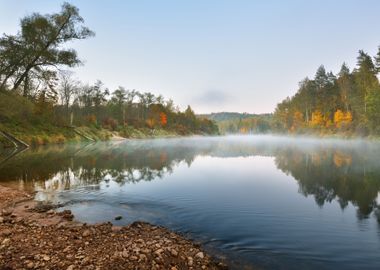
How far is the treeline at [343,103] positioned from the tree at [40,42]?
2198 inches

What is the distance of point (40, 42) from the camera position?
31.5 m

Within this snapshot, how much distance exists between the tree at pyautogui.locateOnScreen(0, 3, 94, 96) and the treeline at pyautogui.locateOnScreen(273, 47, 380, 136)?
183 feet

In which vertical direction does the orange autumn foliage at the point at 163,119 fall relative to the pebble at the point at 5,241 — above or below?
above

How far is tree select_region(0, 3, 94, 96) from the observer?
31.5m

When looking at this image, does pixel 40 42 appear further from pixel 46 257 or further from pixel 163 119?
pixel 163 119

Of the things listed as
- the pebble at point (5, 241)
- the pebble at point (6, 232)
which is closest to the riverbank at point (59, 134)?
the pebble at point (6, 232)

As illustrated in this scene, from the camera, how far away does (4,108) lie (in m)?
36.4

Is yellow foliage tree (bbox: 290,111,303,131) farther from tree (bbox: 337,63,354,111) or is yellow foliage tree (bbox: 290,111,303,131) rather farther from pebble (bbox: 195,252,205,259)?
pebble (bbox: 195,252,205,259)

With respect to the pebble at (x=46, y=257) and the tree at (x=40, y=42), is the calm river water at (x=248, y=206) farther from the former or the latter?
the tree at (x=40, y=42)

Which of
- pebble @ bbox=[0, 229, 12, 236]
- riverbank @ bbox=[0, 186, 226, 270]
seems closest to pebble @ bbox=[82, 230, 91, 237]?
riverbank @ bbox=[0, 186, 226, 270]

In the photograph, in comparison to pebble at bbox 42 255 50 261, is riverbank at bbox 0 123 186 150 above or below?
above

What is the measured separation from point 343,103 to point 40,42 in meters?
82.6

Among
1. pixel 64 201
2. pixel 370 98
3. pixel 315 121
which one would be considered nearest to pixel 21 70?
pixel 64 201

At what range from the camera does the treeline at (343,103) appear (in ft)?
196
